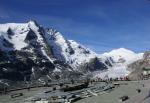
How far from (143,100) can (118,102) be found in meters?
7.76

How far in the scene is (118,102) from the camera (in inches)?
3169

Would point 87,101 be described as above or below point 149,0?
below

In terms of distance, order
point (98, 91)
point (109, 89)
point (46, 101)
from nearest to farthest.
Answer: point (46, 101), point (98, 91), point (109, 89)

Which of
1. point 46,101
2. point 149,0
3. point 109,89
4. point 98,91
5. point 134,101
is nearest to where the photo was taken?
point 149,0

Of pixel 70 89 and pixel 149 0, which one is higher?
pixel 149 0

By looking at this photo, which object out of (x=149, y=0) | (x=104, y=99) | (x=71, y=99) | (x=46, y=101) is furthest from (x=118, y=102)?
(x=149, y=0)

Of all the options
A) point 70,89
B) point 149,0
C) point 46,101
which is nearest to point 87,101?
point 46,101

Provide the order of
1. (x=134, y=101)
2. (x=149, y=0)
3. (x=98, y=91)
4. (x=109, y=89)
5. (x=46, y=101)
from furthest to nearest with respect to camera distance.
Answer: (x=109, y=89), (x=98, y=91), (x=134, y=101), (x=46, y=101), (x=149, y=0)

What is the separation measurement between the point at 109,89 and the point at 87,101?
93.1ft

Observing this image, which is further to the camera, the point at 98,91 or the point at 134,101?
the point at 98,91

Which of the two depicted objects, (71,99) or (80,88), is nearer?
(71,99)

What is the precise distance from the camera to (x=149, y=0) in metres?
39.7

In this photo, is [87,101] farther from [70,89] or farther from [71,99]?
[70,89]

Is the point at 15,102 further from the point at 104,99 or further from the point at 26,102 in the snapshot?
the point at 104,99
